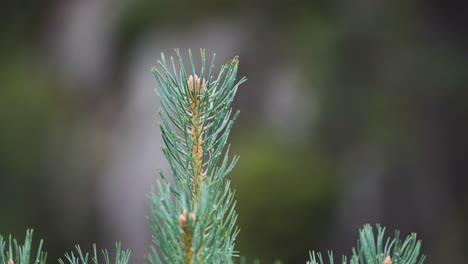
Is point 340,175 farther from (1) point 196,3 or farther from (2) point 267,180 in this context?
(1) point 196,3

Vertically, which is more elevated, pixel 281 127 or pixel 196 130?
pixel 281 127

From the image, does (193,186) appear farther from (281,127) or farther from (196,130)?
(281,127)

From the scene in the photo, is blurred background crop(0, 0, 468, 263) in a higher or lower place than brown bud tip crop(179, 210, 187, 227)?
higher

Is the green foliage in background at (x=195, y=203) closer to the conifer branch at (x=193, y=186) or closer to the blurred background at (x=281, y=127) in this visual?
the conifer branch at (x=193, y=186)

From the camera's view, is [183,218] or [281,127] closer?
[183,218]

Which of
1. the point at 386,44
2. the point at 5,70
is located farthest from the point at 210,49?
the point at 5,70

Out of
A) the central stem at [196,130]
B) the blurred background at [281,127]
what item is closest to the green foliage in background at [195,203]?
the central stem at [196,130]

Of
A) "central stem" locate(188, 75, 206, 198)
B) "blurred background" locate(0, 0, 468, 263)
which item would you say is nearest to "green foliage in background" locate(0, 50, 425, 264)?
"central stem" locate(188, 75, 206, 198)

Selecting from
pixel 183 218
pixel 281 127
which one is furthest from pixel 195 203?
pixel 281 127

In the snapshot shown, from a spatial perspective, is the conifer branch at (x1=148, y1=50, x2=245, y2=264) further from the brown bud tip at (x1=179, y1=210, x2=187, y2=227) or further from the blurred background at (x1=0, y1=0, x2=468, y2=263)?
the blurred background at (x1=0, y1=0, x2=468, y2=263)
